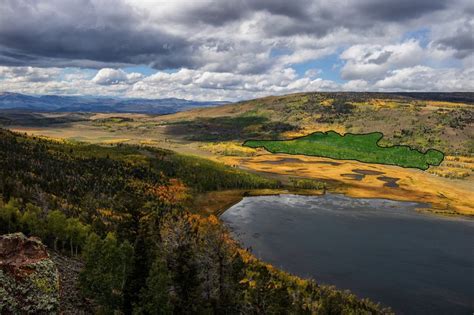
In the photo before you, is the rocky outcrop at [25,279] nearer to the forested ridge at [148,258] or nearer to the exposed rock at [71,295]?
the exposed rock at [71,295]

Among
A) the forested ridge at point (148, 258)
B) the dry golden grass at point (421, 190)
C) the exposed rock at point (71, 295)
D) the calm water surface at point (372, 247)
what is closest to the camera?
the exposed rock at point (71, 295)

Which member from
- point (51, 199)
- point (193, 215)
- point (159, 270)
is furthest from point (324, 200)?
point (159, 270)

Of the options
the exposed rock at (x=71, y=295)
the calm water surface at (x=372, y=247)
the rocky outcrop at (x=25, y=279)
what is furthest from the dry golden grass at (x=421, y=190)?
the rocky outcrop at (x=25, y=279)

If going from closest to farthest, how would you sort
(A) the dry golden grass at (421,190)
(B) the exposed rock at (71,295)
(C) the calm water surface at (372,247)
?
(B) the exposed rock at (71,295), (C) the calm water surface at (372,247), (A) the dry golden grass at (421,190)

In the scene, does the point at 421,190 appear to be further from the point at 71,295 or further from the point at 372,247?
the point at 71,295

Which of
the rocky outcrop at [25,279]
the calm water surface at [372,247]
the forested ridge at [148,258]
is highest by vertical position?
the rocky outcrop at [25,279]

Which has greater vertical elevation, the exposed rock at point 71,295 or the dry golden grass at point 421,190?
the exposed rock at point 71,295

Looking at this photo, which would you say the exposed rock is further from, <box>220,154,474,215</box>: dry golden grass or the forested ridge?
<box>220,154,474,215</box>: dry golden grass
